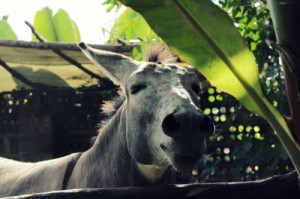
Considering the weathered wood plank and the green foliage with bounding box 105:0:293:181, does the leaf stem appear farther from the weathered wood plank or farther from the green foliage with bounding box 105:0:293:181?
the weathered wood plank

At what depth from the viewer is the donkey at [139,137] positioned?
2.78 meters

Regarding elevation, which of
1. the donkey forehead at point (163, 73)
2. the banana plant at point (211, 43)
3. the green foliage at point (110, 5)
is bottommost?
the donkey forehead at point (163, 73)

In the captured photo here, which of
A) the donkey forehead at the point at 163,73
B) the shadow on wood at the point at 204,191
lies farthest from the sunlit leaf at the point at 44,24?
the shadow on wood at the point at 204,191

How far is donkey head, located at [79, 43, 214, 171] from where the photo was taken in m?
2.76

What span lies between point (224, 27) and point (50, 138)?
5.31 meters

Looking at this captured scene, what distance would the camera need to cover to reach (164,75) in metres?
3.21

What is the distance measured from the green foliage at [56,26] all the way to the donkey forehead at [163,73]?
6161 millimetres

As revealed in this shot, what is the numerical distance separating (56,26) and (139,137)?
6692mm

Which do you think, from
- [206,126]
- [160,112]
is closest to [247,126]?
[160,112]

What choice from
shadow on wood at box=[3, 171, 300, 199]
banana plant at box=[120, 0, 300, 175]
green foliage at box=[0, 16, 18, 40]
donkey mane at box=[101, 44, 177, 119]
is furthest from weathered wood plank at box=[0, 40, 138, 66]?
shadow on wood at box=[3, 171, 300, 199]

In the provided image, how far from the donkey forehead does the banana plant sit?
5.11 ft

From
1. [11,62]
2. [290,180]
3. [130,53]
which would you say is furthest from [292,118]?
[11,62]

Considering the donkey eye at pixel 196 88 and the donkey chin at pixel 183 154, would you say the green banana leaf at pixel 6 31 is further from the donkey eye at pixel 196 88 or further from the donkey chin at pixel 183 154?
the donkey chin at pixel 183 154

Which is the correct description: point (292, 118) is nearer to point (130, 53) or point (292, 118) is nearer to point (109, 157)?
point (109, 157)
